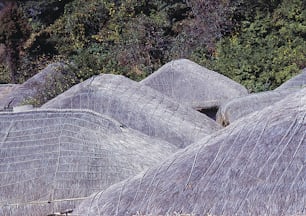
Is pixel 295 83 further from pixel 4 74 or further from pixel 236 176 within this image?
pixel 4 74

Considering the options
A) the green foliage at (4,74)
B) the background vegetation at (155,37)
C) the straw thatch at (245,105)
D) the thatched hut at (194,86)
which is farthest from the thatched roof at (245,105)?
the green foliage at (4,74)

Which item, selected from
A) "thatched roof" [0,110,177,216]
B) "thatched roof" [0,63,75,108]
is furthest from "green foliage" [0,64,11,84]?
"thatched roof" [0,110,177,216]

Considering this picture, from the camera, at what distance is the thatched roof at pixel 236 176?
13.7 feet

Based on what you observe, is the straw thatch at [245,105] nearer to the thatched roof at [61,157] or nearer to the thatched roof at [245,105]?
the thatched roof at [245,105]

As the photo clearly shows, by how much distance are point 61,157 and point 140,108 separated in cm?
234

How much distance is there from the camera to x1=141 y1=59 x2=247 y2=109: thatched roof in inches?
451

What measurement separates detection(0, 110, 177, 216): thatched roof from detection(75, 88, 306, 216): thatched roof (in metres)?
1.37

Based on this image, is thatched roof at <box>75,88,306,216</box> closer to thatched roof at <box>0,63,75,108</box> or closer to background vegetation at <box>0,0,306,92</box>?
thatched roof at <box>0,63,75,108</box>

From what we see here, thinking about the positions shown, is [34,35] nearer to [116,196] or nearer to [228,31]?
[228,31]

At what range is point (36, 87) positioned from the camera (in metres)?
13.8

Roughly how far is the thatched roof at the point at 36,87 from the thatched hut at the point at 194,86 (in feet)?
8.27

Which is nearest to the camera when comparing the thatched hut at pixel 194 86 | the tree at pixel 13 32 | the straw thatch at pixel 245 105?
the straw thatch at pixel 245 105

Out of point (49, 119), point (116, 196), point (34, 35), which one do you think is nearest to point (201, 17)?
point (34, 35)

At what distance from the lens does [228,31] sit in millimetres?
17406
